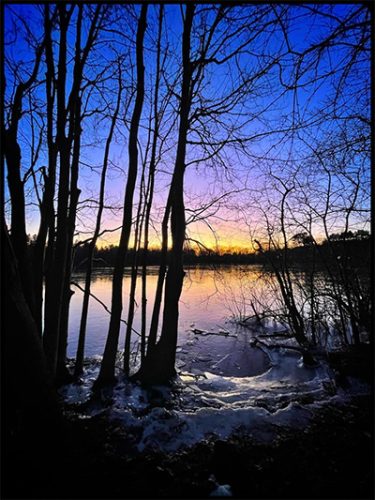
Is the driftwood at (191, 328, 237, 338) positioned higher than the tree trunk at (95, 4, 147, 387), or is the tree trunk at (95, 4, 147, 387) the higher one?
the tree trunk at (95, 4, 147, 387)

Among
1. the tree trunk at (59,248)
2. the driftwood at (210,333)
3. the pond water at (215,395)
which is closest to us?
the pond water at (215,395)

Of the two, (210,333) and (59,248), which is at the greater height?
(59,248)

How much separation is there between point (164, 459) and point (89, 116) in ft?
21.7

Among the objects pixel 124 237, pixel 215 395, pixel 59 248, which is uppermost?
pixel 124 237

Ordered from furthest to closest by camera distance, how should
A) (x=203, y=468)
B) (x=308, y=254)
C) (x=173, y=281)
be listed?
(x=308, y=254)
(x=173, y=281)
(x=203, y=468)

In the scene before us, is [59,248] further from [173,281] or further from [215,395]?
[215,395]

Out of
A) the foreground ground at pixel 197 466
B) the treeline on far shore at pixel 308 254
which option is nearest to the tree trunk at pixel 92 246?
the treeline on far shore at pixel 308 254

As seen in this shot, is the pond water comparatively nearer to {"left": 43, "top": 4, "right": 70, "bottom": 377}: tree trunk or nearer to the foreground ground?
the foreground ground

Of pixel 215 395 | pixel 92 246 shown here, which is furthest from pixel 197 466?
pixel 92 246

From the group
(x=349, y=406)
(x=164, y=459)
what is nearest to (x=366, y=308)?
(x=349, y=406)

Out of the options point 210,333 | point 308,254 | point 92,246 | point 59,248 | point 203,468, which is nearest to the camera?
point 203,468

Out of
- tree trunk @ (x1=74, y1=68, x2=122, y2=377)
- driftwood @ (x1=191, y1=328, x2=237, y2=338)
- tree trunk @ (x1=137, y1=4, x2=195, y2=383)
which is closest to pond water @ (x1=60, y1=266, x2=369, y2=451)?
tree trunk @ (x1=137, y1=4, x2=195, y2=383)

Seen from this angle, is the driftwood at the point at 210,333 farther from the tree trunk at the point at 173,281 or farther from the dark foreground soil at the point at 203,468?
the dark foreground soil at the point at 203,468

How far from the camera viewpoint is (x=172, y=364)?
5027mm
